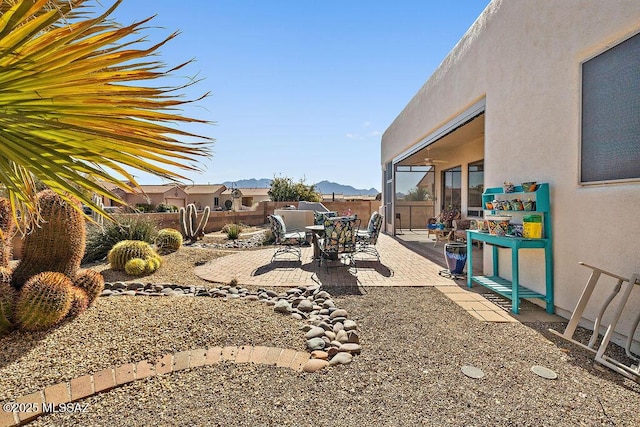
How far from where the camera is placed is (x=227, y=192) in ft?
129

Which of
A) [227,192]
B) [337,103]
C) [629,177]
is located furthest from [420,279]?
[227,192]

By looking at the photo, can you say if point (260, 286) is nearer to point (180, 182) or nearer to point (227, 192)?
point (180, 182)

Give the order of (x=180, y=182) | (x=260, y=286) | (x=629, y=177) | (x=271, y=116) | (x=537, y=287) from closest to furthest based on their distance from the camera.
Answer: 1. (x=180, y=182)
2. (x=629, y=177)
3. (x=537, y=287)
4. (x=260, y=286)
5. (x=271, y=116)

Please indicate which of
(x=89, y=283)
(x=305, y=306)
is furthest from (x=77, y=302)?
(x=305, y=306)

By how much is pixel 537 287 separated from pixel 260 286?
146 inches

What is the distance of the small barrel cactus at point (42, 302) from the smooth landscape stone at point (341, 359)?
8.10ft

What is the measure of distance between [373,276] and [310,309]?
207cm

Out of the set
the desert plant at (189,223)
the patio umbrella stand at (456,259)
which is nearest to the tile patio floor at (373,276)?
the patio umbrella stand at (456,259)

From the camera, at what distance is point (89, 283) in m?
3.50

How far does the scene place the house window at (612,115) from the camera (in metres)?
2.93

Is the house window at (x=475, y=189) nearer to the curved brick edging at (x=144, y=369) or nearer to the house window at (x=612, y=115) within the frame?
the house window at (x=612, y=115)

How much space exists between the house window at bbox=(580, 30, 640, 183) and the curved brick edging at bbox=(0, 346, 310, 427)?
3.27 meters

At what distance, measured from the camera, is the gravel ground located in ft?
6.64

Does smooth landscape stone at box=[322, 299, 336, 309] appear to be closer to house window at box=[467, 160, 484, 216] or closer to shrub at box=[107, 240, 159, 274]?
shrub at box=[107, 240, 159, 274]
